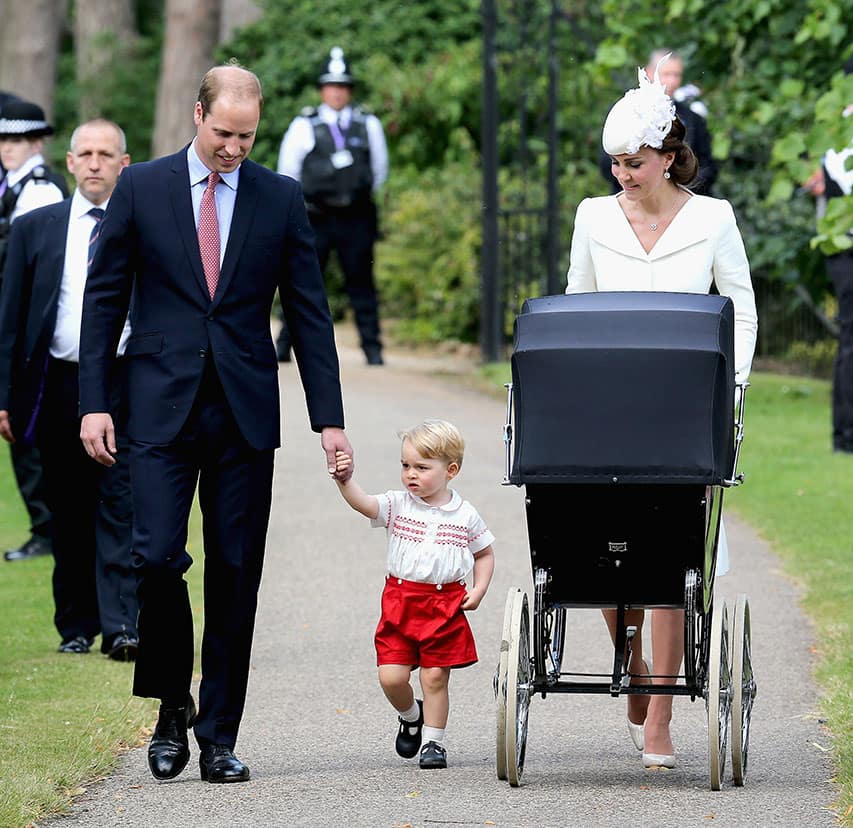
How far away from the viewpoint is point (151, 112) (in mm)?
28188

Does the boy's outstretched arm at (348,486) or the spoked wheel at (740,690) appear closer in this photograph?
the spoked wheel at (740,690)

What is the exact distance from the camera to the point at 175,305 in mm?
5676

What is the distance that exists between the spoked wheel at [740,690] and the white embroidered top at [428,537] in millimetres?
752

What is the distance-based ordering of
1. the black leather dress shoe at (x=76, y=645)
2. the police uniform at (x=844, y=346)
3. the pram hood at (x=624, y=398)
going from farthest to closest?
the police uniform at (x=844, y=346)
the black leather dress shoe at (x=76, y=645)
the pram hood at (x=624, y=398)

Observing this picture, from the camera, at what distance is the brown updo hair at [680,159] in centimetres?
575

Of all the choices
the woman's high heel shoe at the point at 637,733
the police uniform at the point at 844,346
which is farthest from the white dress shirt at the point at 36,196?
the police uniform at the point at 844,346

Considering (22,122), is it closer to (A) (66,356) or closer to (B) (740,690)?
(A) (66,356)

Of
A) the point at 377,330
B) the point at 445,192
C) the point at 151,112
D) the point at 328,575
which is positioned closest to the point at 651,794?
the point at 328,575

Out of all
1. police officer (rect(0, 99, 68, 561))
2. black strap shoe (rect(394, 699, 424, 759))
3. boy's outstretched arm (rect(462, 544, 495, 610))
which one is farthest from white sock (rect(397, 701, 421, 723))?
police officer (rect(0, 99, 68, 561))

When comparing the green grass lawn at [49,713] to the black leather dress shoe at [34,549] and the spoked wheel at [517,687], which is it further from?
the spoked wheel at [517,687]

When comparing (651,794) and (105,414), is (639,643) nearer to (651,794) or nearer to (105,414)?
(651,794)

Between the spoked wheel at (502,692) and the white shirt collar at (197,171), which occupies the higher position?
the white shirt collar at (197,171)

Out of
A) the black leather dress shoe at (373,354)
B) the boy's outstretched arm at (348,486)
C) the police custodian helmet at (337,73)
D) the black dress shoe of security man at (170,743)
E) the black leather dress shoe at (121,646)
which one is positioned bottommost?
the black leather dress shoe at (121,646)

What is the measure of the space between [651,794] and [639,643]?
0.51 metres
